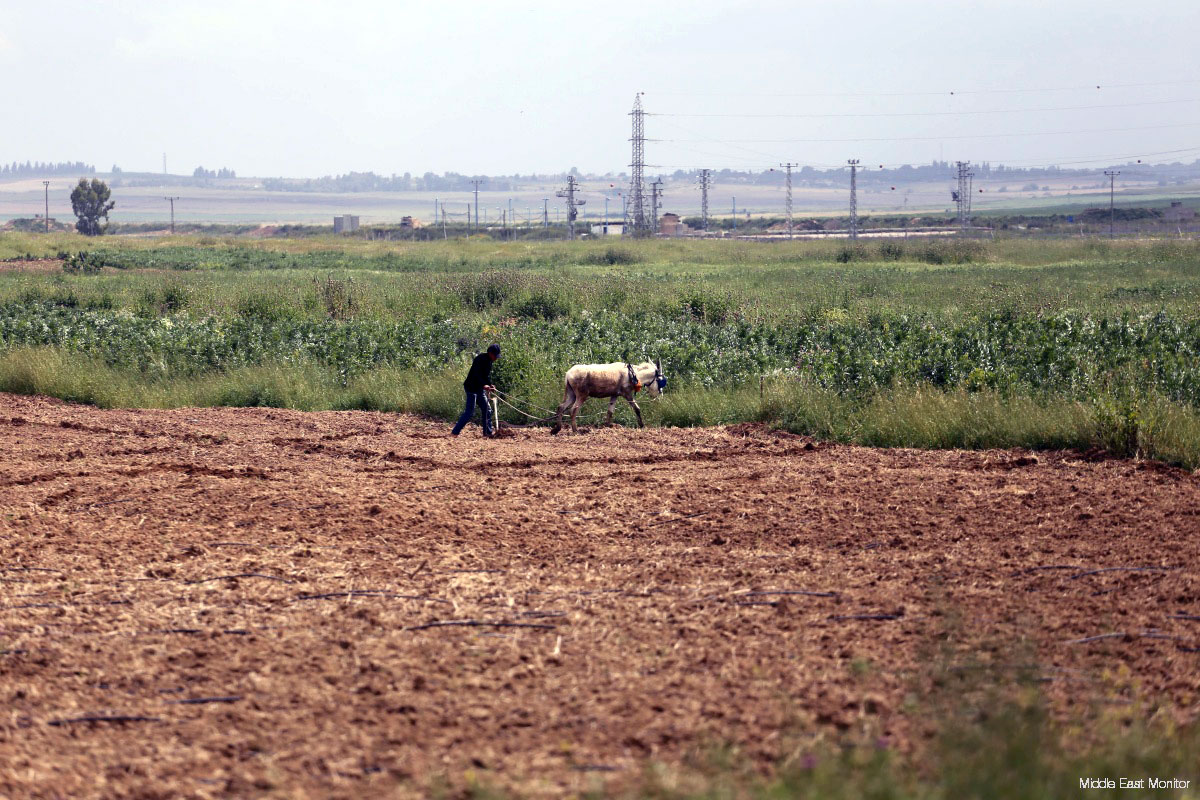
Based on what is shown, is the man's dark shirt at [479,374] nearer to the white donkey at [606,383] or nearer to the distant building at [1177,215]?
the white donkey at [606,383]

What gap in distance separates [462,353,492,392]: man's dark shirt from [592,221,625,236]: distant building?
116596mm

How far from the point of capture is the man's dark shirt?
15008 mm

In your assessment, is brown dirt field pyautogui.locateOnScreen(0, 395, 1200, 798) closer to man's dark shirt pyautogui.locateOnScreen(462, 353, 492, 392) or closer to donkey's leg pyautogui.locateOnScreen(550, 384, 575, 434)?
man's dark shirt pyautogui.locateOnScreen(462, 353, 492, 392)

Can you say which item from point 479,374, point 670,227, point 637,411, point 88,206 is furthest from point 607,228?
point 479,374

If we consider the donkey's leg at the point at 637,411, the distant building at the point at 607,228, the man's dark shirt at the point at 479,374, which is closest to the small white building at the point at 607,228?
the distant building at the point at 607,228

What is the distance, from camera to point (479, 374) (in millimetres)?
15086

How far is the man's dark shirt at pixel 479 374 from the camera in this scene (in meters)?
15.0

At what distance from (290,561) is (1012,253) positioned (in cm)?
6030

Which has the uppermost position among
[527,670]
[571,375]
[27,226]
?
[27,226]

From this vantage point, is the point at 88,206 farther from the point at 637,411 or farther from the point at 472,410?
the point at 637,411

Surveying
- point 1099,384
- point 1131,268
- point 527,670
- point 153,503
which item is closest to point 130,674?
point 527,670

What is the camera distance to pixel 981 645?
6074 mm

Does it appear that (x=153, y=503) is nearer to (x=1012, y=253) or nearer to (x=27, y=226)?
(x=1012, y=253)

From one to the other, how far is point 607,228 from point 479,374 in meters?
129
